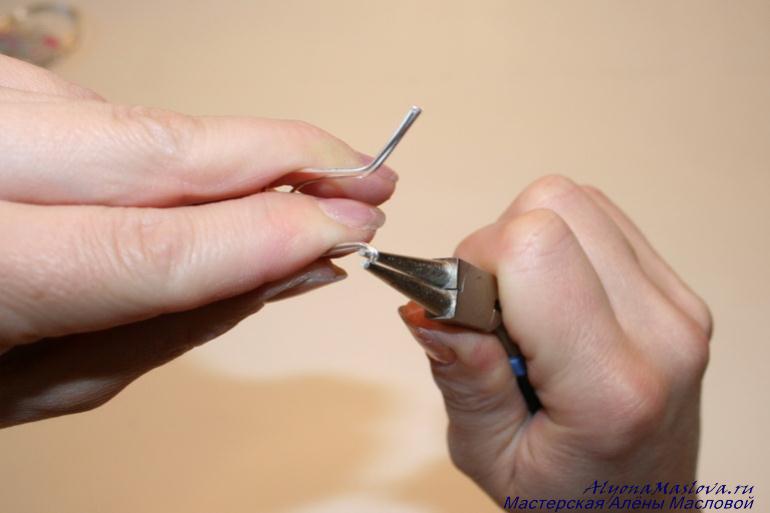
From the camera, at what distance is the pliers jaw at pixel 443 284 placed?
558 millimetres

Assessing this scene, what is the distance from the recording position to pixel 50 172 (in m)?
0.46

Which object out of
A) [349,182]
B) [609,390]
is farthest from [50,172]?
[609,390]

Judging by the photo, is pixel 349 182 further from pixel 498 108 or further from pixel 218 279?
pixel 498 108

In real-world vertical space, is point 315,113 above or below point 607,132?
below

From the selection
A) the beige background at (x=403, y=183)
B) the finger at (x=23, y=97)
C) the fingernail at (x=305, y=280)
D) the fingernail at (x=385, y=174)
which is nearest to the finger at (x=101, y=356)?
the fingernail at (x=305, y=280)

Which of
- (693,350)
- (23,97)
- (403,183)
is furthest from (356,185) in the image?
(403,183)

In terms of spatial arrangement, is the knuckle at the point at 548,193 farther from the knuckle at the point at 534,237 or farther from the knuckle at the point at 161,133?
the knuckle at the point at 161,133

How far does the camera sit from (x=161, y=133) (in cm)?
49

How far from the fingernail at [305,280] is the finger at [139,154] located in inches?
3.8

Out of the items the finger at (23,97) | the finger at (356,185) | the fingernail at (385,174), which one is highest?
the finger at (23,97)

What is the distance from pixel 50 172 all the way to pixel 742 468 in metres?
1.04

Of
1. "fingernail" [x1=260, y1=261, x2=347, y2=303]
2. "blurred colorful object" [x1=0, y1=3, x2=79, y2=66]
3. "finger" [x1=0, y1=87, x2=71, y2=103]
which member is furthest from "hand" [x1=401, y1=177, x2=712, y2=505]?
"blurred colorful object" [x1=0, y1=3, x2=79, y2=66]

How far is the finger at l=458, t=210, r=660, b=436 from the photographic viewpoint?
618mm

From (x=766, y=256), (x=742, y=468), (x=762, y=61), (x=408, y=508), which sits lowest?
(x=408, y=508)
